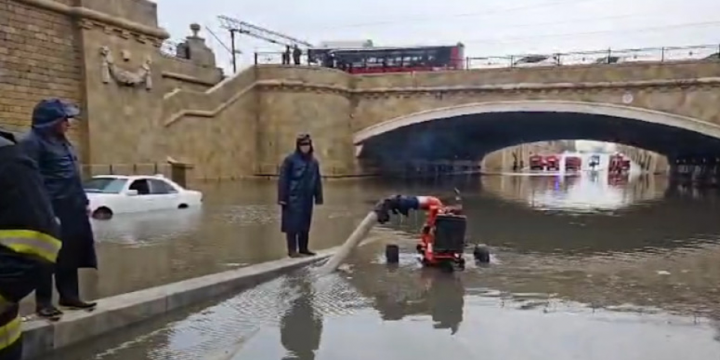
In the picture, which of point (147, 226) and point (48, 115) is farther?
point (147, 226)

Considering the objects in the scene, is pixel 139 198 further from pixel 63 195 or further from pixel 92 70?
pixel 63 195

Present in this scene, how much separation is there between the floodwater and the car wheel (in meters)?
3.81

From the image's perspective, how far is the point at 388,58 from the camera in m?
45.5

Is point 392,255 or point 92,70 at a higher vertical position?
point 92,70

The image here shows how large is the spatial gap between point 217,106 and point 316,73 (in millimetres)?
6647

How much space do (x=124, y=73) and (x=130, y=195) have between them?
977 cm

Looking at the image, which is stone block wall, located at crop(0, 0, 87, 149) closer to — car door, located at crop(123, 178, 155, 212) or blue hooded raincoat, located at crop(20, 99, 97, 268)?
car door, located at crop(123, 178, 155, 212)

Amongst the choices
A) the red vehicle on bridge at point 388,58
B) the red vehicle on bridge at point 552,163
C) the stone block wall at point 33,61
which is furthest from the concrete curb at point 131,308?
the red vehicle on bridge at point 552,163

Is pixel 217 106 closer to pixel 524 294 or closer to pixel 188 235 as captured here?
pixel 188 235

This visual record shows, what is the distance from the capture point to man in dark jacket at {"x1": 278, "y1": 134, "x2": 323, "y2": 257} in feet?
31.3

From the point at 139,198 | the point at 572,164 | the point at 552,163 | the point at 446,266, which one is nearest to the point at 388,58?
the point at 139,198

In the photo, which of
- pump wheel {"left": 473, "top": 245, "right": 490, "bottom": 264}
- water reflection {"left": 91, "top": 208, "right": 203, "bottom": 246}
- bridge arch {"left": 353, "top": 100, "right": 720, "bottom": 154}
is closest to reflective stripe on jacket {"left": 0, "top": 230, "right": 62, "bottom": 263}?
pump wheel {"left": 473, "top": 245, "right": 490, "bottom": 264}

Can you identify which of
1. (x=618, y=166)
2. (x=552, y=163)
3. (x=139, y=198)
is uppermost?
(x=139, y=198)

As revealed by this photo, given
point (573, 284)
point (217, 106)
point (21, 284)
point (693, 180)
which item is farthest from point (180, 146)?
point (693, 180)
